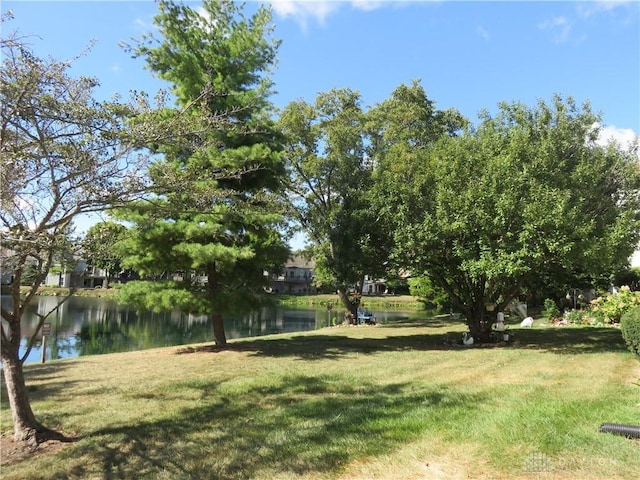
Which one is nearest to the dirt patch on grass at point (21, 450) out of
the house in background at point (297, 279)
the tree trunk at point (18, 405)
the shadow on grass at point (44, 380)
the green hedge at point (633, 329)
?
the tree trunk at point (18, 405)

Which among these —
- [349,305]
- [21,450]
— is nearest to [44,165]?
[21,450]

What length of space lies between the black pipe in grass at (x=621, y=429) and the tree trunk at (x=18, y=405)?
6306 mm

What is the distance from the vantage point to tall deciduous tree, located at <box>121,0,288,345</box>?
12.1m

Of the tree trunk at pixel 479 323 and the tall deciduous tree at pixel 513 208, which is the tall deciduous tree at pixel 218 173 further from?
the tree trunk at pixel 479 323

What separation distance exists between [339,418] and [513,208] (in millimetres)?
8609

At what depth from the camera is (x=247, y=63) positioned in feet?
44.3

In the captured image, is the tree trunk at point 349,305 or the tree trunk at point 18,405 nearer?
the tree trunk at point 18,405

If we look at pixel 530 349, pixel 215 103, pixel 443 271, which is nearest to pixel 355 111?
pixel 443 271

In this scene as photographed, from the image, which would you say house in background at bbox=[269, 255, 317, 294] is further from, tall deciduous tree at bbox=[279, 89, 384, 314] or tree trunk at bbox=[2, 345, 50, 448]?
tree trunk at bbox=[2, 345, 50, 448]

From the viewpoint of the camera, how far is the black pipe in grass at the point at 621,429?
4.98 metres

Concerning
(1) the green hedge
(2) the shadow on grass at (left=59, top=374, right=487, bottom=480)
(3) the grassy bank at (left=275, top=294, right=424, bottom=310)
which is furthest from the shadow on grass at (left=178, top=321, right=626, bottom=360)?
(3) the grassy bank at (left=275, top=294, right=424, bottom=310)

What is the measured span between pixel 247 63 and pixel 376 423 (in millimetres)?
10713

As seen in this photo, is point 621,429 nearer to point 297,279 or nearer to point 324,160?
point 324,160

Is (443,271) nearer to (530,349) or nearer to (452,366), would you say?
(530,349)
